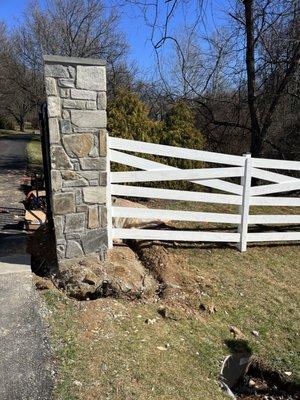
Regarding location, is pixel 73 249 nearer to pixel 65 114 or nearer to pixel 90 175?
pixel 90 175

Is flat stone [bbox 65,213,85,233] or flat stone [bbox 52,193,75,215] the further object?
flat stone [bbox 65,213,85,233]

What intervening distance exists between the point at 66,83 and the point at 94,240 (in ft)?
5.77

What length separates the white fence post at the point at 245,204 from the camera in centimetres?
553

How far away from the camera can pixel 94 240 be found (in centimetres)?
472

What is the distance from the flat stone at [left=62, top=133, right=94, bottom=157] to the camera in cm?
432

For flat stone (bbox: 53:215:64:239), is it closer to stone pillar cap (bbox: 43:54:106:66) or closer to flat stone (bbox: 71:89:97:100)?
flat stone (bbox: 71:89:97:100)

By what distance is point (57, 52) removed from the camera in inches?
750

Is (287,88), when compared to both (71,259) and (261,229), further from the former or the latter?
(71,259)

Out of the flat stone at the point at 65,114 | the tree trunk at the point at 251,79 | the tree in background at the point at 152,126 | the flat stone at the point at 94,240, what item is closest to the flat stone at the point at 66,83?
the flat stone at the point at 65,114

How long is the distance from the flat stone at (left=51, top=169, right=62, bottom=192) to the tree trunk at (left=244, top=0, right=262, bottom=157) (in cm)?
687

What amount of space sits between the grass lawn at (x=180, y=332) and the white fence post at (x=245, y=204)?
0.38m

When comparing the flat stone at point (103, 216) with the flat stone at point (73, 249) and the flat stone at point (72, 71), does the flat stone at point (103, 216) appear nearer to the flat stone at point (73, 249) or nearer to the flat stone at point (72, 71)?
the flat stone at point (73, 249)

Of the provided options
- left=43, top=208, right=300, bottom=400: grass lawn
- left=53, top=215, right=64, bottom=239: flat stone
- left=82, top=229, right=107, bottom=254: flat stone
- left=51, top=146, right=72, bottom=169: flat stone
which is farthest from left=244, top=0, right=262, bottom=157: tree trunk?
left=53, top=215, right=64, bottom=239: flat stone

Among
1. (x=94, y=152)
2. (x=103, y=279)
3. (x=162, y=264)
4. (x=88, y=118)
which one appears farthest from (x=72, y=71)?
(x=162, y=264)
